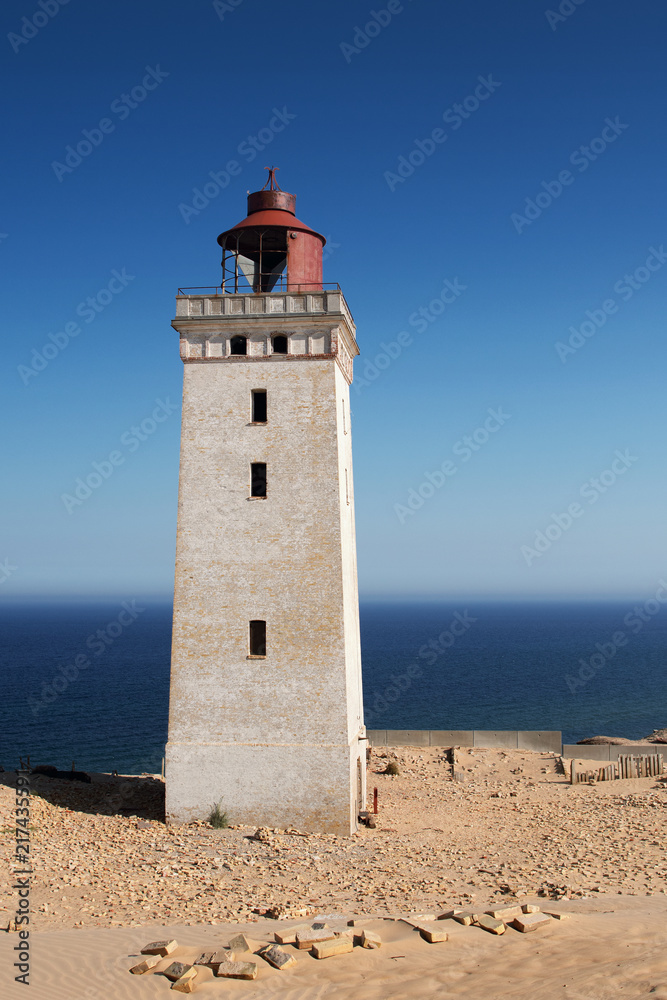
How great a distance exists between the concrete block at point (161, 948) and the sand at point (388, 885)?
198 mm

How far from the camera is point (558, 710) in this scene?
6731 cm

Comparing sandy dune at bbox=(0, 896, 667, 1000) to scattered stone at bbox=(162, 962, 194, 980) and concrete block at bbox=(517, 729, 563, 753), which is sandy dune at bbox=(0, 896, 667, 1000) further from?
concrete block at bbox=(517, 729, 563, 753)

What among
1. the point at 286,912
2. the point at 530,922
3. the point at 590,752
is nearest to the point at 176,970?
the point at 286,912

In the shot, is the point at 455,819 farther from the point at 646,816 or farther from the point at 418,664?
the point at 418,664

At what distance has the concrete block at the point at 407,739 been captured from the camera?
110 ft

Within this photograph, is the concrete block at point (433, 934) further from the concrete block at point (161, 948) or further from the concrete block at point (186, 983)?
the concrete block at point (161, 948)

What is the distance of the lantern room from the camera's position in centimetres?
2480

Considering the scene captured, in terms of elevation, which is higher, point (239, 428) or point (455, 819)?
point (239, 428)

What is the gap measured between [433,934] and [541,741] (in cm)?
2095

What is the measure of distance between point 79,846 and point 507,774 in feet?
51.9

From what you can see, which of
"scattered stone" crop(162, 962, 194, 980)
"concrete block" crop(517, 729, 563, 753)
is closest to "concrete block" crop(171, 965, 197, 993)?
"scattered stone" crop(162, 962, 194, 980)

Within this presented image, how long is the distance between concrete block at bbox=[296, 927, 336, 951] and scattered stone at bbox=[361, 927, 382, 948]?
0.51m

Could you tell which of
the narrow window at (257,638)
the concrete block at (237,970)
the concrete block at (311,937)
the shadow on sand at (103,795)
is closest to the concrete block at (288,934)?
the concrete block at (311,937)

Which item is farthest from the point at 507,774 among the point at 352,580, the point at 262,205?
the point at 262,205
